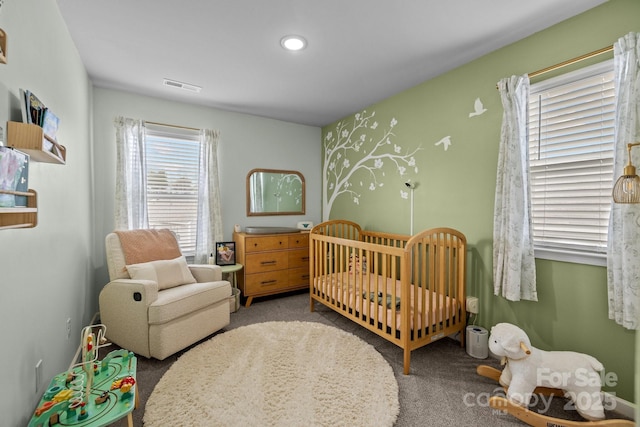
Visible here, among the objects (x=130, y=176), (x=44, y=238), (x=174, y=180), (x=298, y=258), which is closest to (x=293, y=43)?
(x=44, y=238)

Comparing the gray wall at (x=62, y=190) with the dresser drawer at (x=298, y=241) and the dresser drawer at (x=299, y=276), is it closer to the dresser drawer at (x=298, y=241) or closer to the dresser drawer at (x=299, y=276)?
the dresser drawer at (x=298, y=241)

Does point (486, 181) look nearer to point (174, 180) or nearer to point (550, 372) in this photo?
point (550, 372)

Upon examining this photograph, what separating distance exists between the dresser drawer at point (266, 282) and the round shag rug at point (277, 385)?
0.86m

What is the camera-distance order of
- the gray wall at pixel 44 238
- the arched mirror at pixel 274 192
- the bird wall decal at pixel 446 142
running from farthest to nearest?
the arched mirror at pixel 274 192 → the bird wall decal at pixel 446 142 → the gray wall at pixel 44 238

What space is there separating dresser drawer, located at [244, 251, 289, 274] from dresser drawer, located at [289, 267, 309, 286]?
0.46 ft

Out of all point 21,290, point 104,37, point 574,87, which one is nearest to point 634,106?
point 574,87

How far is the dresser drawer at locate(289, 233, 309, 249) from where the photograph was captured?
140 inches

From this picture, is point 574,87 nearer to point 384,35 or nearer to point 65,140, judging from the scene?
point 384,35

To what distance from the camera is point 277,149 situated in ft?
12.8

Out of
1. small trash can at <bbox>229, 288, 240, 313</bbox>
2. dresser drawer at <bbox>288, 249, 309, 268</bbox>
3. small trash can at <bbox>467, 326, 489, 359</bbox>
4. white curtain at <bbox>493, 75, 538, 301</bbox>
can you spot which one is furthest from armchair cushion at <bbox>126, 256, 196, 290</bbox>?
white curtain at <bbox>493, 75, 538, 301</bbox>

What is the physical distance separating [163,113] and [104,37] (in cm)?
116

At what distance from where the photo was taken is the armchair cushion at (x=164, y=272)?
7.51 ft

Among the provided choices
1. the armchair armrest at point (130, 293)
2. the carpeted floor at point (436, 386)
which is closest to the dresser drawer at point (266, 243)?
the carpeted floor at point (436, 386)

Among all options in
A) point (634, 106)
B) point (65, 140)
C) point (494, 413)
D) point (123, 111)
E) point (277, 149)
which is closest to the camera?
point (634, 106)
